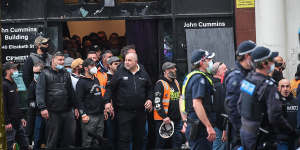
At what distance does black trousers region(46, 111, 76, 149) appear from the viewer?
12836 mm

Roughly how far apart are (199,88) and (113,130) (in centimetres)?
407

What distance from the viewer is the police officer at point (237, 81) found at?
940 centimetres

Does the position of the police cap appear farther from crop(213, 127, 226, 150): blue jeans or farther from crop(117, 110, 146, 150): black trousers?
Answer: crop(117, 110, 146, 150): black trousers

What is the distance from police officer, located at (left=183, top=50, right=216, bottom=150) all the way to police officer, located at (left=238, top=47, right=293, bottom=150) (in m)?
0.91

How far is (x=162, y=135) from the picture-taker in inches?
525

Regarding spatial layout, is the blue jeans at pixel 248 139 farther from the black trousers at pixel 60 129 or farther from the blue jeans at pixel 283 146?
the black trousers at pixel 60 129

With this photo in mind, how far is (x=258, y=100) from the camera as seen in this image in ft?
28.0

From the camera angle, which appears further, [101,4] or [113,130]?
[101,4]

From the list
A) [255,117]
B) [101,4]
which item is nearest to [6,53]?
[101,4]

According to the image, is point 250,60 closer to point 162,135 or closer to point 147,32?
point 162,135

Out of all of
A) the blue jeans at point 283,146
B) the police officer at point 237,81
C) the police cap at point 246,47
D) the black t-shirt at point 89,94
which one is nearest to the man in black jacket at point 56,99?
the black t-shirt at point 89,94

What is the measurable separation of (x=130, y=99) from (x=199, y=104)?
3309mm

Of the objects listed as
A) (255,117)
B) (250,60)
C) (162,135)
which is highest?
(250,60)

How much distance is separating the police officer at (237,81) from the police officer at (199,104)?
0.34 m
